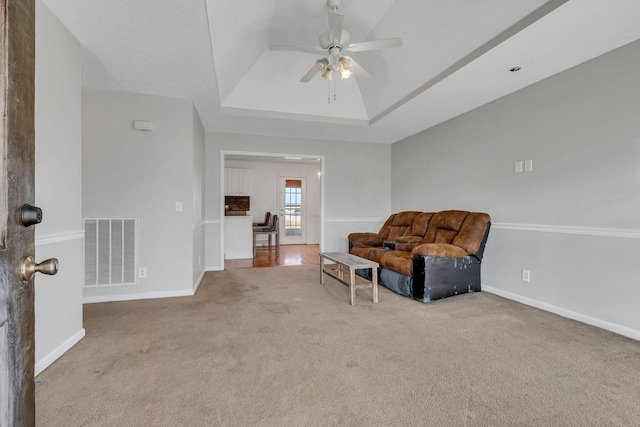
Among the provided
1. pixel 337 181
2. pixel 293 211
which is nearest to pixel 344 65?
pixel 337 181

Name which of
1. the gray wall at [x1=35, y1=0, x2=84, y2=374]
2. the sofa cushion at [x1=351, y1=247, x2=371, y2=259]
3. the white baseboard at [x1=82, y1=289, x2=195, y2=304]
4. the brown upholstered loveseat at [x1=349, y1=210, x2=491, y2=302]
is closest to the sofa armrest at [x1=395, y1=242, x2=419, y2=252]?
the brown upholstered loveseat at [x1=349, y1=210, x2=491, y2=302]

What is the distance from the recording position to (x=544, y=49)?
2504 mm

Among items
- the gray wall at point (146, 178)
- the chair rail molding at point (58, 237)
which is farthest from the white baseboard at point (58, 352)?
the gray wall at point (146, 178)

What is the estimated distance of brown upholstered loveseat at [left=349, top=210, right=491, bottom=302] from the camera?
326cm

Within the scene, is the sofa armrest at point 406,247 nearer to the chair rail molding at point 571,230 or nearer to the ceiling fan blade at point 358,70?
the chair rail molding at point 571,230

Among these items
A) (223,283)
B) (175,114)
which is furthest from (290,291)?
(175,114)

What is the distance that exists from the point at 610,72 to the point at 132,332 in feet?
15.1

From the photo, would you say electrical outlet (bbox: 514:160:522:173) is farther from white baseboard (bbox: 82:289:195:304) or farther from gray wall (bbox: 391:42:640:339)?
white baseboard (bbox: 82:289:195:304)

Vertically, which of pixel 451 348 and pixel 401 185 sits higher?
pixel 401 185

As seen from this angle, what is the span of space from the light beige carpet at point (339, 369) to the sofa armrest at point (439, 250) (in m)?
0.58

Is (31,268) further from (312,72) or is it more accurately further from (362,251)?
(362,251)

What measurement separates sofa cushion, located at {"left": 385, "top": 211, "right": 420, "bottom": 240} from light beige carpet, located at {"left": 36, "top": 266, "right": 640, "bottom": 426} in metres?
1.72

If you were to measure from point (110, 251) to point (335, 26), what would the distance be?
3.23 metres

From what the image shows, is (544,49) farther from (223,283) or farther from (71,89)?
(223,283)
